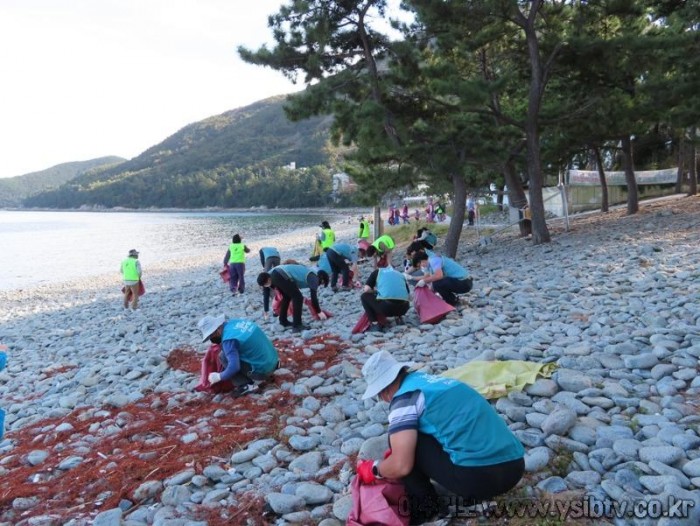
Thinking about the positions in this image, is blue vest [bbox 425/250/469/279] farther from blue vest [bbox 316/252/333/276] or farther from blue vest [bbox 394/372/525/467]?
blue vest [bbox 394/372/525/467]

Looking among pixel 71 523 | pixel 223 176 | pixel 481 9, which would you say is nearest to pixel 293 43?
pixel 481 9

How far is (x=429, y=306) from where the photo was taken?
792cm

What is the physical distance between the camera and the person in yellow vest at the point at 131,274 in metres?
13.7

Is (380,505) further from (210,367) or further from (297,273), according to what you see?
(297,273)

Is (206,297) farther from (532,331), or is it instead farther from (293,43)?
(532,331)

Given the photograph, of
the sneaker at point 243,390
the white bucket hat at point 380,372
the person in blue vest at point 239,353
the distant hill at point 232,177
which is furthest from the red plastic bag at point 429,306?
the distant hill at point 232,177

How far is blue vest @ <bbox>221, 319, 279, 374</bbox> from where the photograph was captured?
5.97 meters

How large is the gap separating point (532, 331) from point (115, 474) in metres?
4.99

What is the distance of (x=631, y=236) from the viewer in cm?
1338

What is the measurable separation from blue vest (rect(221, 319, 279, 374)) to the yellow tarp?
211 cm

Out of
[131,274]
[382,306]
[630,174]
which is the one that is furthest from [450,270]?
[630,174]

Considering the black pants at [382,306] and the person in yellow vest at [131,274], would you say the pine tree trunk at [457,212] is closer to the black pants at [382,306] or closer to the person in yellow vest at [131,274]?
the black pants at [382,306]

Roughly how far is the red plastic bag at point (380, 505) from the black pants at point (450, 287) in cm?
538

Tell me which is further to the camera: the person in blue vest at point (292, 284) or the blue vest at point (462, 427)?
the person in blue vest at point (292, 284)
